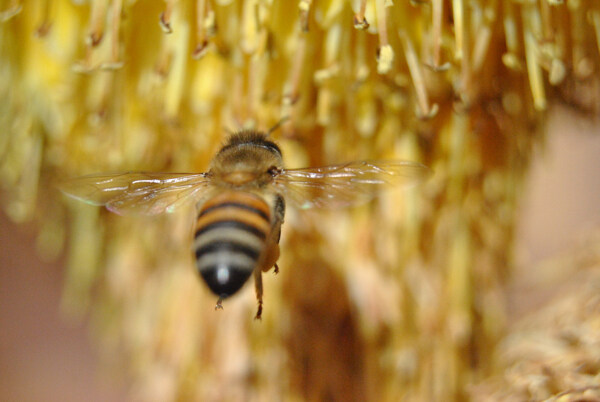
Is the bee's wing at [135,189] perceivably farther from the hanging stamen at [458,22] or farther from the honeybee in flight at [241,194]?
the hanging stamen at [458,22]

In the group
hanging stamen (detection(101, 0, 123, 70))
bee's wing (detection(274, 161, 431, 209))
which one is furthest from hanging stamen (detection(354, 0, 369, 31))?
hanging stamen (detection(101, 0, 123, 70))

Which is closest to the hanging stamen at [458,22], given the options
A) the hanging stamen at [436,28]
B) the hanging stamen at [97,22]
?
the hanging stamen at [436,28]

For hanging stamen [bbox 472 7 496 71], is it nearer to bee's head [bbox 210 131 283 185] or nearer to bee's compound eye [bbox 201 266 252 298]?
bee's head [bbox 210 131 283 185]

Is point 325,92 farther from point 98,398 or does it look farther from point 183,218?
point 98,398

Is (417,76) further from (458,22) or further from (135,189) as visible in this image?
(135,189)

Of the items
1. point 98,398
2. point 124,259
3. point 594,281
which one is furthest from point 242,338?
point 98,398

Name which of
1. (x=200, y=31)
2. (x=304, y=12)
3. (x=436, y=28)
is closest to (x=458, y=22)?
(x=436, y=28)
